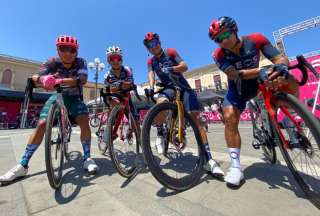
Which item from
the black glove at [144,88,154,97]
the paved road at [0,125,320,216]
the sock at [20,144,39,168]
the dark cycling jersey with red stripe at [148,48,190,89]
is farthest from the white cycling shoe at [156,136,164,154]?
the sock at [20,144,39,168]

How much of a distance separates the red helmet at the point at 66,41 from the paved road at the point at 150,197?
165 centimetres

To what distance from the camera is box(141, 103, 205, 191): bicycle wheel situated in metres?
1.54

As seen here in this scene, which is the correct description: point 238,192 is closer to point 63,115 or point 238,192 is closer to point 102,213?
point 102,213

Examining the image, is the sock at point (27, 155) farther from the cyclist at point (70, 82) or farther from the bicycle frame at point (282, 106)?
the bicycle frame at point (282, 106)

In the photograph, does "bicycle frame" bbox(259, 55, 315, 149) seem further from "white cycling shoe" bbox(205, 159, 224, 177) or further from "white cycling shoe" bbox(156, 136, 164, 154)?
"white cycling shoe" bbox(156, 136, 164, 154)

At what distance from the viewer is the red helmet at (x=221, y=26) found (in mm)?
1940

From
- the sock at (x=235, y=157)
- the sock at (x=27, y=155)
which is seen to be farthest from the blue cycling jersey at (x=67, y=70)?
the sock at (x=235, y=157)

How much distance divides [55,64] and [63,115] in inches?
33.4

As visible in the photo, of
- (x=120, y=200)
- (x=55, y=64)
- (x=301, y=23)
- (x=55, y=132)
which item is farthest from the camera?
(x=301, y=23)

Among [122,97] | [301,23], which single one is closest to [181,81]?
[122,97]

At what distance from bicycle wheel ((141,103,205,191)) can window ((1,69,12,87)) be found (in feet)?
137

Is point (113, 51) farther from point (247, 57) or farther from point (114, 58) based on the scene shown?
point (247, 57)

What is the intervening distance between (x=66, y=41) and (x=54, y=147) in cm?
135

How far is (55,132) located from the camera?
199 centimetres
